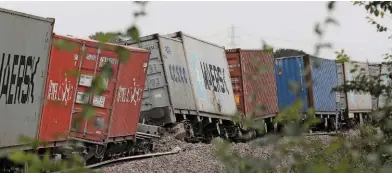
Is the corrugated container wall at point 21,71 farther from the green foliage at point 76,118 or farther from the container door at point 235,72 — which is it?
the container door at point 235,72

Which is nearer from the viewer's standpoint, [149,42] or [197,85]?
[149,42]

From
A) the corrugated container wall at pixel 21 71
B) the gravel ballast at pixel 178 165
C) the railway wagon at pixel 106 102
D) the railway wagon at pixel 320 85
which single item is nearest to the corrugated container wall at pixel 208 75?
the railway wagon at pixel 320 85

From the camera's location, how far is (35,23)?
1043 cm

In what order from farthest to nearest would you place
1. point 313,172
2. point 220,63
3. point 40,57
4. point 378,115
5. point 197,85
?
point 220,63, point 197,85, point 40,57, point 378,115, point 313,172

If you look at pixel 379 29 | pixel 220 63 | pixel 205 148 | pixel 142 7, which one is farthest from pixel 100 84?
pixel 220 63

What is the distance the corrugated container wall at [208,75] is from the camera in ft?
62.9

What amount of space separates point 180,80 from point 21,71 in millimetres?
8352

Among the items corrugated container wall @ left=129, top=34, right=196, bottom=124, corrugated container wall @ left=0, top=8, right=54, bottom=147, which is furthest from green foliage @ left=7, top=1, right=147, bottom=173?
corrugated container wall @ left=129, top=34, right=196, bottom=124

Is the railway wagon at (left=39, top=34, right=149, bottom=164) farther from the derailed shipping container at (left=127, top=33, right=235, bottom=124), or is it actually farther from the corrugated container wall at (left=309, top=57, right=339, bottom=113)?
the corrugated container wall at (left=309, top=57, right=339, bottom=113)

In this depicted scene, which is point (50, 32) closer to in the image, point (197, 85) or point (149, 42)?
point (149, 42)

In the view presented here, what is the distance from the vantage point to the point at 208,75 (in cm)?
2053

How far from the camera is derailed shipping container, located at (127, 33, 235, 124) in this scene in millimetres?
17234

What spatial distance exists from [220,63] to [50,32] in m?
11.6

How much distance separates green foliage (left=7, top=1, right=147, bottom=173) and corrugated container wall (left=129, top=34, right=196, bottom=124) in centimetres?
1500
